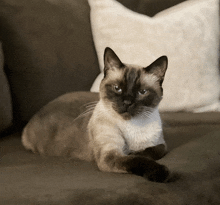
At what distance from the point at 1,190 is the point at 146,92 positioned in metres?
0.65

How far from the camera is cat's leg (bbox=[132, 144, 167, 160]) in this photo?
44.3 inches

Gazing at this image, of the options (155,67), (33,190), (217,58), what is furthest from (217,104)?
(33,190)

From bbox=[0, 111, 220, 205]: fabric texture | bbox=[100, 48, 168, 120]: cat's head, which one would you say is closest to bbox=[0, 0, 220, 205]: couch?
bbox=[0, 111, 220, 205]: fabric texture

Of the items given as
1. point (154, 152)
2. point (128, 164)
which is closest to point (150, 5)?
point (154, 152)

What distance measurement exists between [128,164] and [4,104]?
75 cm

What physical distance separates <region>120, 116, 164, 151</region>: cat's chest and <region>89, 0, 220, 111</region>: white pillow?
0.48 m

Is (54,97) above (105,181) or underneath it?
underneath

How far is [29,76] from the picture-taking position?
5.04 ft

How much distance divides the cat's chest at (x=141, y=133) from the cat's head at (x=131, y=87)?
43mm

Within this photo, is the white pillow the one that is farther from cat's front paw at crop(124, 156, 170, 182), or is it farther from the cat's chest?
cat's front paw at crop(124, 156, 170, 182)

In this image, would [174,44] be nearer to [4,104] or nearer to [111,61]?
[111,61]

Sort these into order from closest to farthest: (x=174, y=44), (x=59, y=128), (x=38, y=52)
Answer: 1. (x=59, y=128)
2. (x=38, y=52)
3. (x=174, y=44)

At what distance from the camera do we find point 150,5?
1940 mm

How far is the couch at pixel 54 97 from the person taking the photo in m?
0.78
